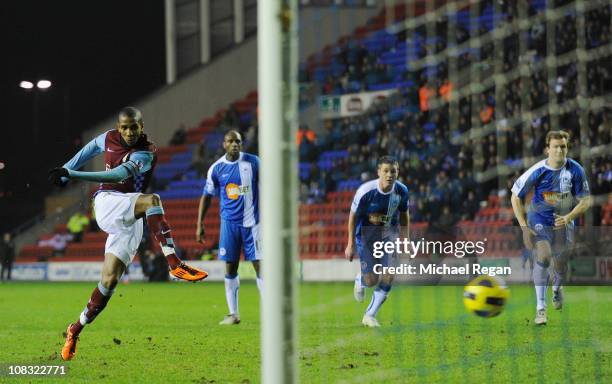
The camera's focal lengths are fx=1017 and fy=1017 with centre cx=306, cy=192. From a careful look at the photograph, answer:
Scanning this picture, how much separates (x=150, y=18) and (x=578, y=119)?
1784 centimetres

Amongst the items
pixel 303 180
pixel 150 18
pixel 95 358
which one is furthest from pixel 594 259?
pixel 150 18

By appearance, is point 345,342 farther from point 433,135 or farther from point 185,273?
point 433,135

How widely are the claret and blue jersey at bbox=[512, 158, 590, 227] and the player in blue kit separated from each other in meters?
1.16

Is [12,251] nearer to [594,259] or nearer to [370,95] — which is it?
[370,95]

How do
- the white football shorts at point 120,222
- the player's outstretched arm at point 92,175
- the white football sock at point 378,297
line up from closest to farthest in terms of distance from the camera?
the player's outstretched arm at point 92,175
the white football shorts at point 120,222
the white football sock at point 378,297

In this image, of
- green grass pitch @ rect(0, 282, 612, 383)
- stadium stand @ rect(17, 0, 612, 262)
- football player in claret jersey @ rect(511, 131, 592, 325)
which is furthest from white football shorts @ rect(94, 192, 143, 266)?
football player in claret jersey @ rect(511, 131, 592, 325)

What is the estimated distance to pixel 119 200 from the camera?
784 cm

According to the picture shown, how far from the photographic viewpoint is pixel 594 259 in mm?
15852

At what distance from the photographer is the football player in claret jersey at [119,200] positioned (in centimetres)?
760

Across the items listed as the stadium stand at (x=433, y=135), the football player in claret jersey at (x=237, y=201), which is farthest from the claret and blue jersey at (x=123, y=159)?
the football player in claret jersey at (x=237, y=201)

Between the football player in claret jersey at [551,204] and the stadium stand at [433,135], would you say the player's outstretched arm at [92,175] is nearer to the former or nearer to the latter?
the stadium stand at [433,135]

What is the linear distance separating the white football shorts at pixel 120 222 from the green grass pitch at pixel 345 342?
818mm

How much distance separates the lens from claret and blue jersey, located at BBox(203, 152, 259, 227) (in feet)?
36.2

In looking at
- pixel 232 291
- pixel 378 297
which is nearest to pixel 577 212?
pixel 378 297
